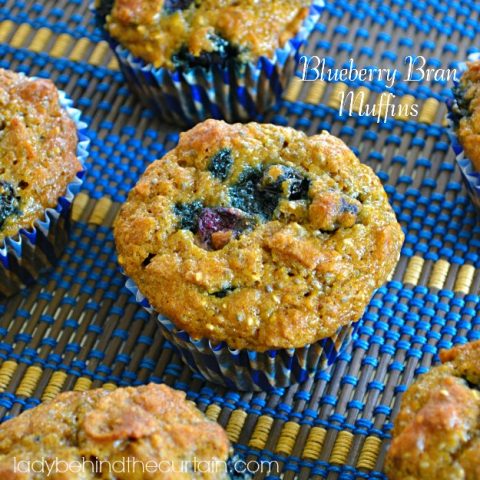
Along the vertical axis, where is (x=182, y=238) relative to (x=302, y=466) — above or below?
above

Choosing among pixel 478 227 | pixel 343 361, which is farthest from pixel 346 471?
pixel 478 227

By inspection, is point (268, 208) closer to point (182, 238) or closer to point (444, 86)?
point (182, 238)

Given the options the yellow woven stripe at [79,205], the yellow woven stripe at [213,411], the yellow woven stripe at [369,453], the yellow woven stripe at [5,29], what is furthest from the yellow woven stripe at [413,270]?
the yellow woven stripe at [5,29]

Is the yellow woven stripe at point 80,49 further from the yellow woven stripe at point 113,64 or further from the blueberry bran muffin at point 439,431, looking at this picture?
the blueberry bran muffin at point 439,431

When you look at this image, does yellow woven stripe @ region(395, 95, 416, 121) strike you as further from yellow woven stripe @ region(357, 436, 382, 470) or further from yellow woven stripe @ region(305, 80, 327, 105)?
yellow woven stripe @ region(357, 436, 382, 470)

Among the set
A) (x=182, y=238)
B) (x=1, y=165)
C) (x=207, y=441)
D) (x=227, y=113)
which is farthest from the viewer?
(x=227, y=113)

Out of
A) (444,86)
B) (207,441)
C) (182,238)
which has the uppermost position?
(444,86)

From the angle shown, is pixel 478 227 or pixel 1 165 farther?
pixel 478 227
